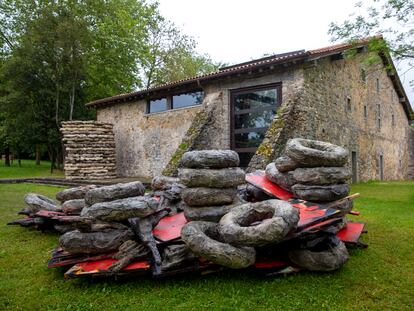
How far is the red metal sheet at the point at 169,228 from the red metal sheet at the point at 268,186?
1.33 meters

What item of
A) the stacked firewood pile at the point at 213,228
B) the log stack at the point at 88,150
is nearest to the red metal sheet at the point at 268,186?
the stacked firewood pile at the point at 213,228

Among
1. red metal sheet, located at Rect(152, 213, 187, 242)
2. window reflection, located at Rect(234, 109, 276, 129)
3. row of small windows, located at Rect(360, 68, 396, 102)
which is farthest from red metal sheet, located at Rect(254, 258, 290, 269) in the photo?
row of small windows, located at Rect(360, 68, 396, 102)

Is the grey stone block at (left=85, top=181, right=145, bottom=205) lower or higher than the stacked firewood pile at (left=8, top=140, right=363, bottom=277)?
higher

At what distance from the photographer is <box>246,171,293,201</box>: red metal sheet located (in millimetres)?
4750

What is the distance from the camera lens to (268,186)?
16.5 ft

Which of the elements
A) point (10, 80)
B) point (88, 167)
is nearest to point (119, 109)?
point (88, 167)

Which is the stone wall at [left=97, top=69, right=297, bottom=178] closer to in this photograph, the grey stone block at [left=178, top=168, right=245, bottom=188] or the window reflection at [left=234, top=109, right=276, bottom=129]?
the window reflection at [left=234, top=109, right=276, bottom=129]

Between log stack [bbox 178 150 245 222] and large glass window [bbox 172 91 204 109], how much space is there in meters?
9.84

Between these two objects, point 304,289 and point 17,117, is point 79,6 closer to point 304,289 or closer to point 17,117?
point 17,117

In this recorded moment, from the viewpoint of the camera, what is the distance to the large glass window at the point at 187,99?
13.9 metres

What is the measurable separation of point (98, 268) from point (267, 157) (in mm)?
6645

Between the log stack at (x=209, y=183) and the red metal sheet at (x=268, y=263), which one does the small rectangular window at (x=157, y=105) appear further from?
the red metal sheet at (x=268, y=263)

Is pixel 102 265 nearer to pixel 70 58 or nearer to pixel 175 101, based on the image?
pixel 175 101

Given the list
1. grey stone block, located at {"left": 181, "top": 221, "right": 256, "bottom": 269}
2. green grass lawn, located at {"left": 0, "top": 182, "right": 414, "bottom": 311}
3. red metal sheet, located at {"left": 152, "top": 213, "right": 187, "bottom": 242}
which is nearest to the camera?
green grass lawn, located at {"left": 0, "top": 182, "right": 414, "bottom": 311}
